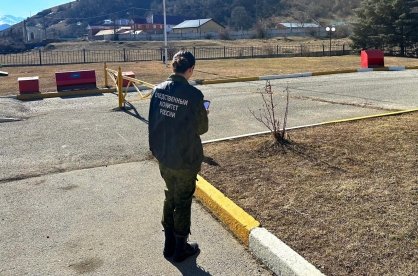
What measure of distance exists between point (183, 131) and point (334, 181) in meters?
2.29

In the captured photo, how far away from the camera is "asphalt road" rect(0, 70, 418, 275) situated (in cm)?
395

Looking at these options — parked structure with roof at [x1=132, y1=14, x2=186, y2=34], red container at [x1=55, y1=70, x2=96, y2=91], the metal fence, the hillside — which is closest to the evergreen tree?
the metal fence

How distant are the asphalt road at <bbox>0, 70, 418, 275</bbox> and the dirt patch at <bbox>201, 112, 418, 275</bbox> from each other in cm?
55

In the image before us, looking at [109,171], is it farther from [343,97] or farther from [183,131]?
[343,97]

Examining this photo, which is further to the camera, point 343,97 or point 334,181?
point 343,97

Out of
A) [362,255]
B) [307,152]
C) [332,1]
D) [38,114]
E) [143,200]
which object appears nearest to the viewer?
[362,255]

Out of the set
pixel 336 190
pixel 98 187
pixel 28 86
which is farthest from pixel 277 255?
pixel 28 86

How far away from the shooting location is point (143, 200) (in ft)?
17.5

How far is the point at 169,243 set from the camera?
404 cm

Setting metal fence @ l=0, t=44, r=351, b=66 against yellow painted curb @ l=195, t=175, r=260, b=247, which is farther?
metal fence @ l=0, t=44, r=351, b=66

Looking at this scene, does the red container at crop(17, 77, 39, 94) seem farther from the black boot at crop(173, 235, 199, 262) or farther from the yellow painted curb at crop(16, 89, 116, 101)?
the black boot at crop(173, 235, 199, 262)

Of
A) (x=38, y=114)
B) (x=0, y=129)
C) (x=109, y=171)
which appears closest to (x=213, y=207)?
(x=109, y=171)

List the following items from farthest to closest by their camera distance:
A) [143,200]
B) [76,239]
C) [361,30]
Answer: [361,30] → [143,200] → [76,239]

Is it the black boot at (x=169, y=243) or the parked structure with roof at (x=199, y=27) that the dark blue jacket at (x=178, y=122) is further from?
the parked structure with roof at (x=199, y=27)
